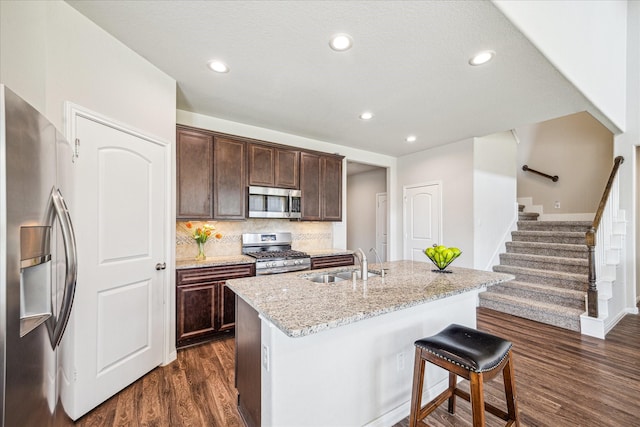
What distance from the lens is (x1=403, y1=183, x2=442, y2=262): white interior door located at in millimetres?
4887

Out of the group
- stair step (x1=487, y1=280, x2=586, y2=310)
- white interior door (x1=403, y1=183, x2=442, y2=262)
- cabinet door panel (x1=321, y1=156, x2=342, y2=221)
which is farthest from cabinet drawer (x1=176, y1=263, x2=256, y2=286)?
stair step (x1=487, y1=280, x2=586, y2=310)

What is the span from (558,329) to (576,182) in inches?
134

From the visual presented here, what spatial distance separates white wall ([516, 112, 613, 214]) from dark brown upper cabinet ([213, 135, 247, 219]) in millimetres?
6073

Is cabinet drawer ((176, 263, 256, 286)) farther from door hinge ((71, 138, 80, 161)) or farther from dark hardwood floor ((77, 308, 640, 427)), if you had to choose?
door hinge ((71, 138, 80, 161))

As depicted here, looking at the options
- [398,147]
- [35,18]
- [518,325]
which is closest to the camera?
[35,18]

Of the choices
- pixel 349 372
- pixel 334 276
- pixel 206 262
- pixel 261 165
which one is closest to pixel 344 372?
pixel 349 372

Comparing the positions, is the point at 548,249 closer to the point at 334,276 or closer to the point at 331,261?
the point at 331,261

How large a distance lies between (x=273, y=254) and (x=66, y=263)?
254 cm

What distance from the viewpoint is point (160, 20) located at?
1896 millimetres

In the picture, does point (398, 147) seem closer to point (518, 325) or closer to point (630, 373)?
point (518, 325)

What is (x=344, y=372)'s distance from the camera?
1.61 meters

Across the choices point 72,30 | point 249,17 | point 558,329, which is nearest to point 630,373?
point 558,329

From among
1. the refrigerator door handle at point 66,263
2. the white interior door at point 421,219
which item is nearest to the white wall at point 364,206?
the white interior door at point 421,219

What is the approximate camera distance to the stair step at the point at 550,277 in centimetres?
371
